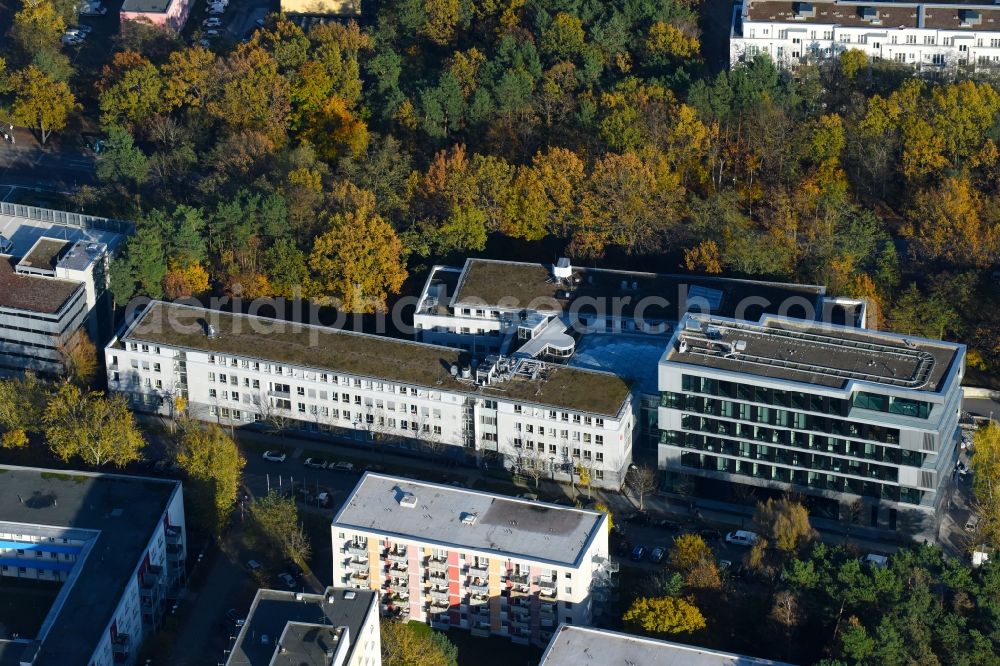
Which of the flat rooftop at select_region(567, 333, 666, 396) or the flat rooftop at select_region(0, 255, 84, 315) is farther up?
the flat rooftop at select_region(0, 255, 84, 315)

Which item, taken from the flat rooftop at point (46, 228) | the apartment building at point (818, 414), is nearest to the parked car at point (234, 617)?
the apartment building at point (818, 414)

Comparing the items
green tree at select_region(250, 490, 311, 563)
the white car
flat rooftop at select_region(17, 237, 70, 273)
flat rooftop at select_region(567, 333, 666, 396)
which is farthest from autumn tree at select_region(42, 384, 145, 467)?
flat rooftop at select_region(567, 333, 666, 396)

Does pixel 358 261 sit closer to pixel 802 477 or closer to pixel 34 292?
pixel 34 292

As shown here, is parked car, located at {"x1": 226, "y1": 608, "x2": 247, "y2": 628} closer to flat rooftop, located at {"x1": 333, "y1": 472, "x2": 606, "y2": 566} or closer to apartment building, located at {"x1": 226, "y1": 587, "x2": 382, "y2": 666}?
apartment building, located at {"x1": 226, "y1": 587, "x2": 382, "y2": 666}

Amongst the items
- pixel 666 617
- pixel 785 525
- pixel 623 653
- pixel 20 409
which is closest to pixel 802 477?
pixel 785 525

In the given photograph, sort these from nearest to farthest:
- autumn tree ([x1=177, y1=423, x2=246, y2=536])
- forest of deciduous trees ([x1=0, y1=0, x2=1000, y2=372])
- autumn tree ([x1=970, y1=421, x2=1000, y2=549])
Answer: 1. autumn tree ([x1=970, y1=421, x2=1000, y2=549])
2. autumn tree ([x1=177, y1=423, x2=246, y2=536])
3. forest of deciduous trees ([x1=0, y1=0, x2=1000, y2=372])

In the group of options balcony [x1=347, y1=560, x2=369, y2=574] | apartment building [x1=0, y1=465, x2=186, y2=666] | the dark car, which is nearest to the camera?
apartment building [x1=0, y1=465, x2=186, y2=666]

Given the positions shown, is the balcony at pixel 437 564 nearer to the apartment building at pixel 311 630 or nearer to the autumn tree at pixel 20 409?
the apartment building at pixel 311 630
